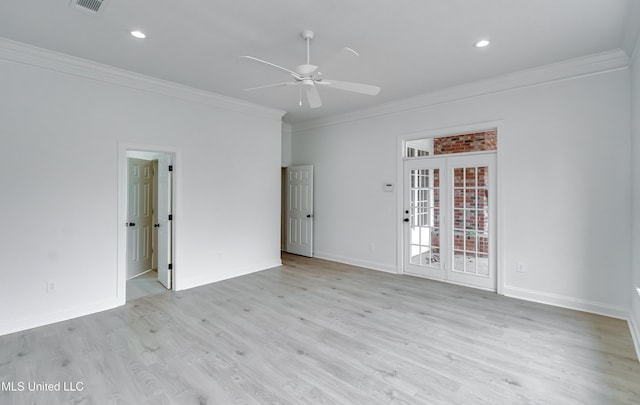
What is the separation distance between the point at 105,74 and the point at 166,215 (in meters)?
1.92

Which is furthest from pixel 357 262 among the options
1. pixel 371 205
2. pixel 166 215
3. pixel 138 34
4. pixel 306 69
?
pixel 138 34

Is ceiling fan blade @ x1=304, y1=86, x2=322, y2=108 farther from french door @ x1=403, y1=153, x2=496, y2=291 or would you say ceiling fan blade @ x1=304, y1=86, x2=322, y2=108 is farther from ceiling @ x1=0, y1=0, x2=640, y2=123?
french door @ x1=403, y1=153, x2=496, y2=291

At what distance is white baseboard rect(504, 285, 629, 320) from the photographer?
3443 mm

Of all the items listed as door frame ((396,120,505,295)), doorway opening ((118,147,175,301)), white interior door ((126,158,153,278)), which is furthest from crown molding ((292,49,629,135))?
white interior door ((126,158,153,278))

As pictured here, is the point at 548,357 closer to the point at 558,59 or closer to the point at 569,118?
the point at 569,118

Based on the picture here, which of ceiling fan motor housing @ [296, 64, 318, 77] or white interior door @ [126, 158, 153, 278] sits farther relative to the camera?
white interior door @ [126, 158, 153, 278]

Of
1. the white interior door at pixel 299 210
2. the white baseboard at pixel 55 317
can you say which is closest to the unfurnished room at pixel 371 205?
the white baseboard at pixel 55 317

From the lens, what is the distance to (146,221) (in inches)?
216

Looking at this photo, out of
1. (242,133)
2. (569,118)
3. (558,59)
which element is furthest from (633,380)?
(242,133)

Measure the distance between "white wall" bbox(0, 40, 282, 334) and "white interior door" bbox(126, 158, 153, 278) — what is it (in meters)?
1.30

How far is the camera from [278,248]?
593cm

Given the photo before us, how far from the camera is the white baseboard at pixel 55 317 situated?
3.12 m

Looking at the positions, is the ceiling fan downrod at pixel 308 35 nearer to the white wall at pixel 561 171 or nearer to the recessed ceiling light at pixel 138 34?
the recessed ceiling light at pixel 138 34

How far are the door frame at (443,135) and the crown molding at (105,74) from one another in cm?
270
